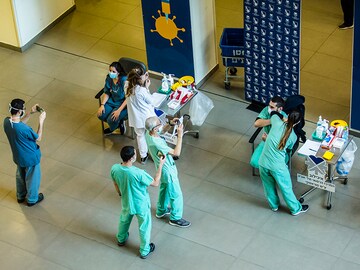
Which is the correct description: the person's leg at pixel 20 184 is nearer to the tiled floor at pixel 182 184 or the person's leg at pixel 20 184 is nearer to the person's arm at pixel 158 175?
the tiled floor at pixel 182 184

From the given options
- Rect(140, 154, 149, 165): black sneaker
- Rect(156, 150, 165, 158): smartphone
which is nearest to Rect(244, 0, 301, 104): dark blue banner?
Rect(140, 154, 149, 165): black sneaker

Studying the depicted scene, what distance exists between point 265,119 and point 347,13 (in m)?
4.13

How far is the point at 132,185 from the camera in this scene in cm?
947

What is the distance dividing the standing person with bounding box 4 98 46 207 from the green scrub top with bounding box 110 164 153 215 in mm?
1441

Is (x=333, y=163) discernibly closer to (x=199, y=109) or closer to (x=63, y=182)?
(x=199, y=109)

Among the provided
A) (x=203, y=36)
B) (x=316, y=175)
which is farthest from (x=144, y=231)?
(x=203, y=36)

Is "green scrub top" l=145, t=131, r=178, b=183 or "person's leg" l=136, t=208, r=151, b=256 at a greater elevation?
"green scrub top" l=145, t=131, r=178, b=183

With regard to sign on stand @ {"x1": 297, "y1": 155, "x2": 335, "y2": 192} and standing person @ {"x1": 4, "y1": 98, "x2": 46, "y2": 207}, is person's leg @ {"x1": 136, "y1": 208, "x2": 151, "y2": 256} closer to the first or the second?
standing person @ {"x1": 4, "y1": 98, "x2": 46, "y2": 207}

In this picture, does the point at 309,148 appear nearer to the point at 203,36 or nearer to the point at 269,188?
the point at 269,188

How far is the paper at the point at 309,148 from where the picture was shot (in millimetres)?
10652

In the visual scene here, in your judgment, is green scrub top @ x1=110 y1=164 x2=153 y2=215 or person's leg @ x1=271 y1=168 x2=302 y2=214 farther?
person's leg @ x1=271 y1=168 x2=302 y2=214

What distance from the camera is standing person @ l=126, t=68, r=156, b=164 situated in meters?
11.0

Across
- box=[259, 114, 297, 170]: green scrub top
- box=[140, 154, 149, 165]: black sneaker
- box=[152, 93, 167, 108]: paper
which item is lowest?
box=[140, 154, 149, 165]: black sneaker

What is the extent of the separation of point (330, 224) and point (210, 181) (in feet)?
5.71
